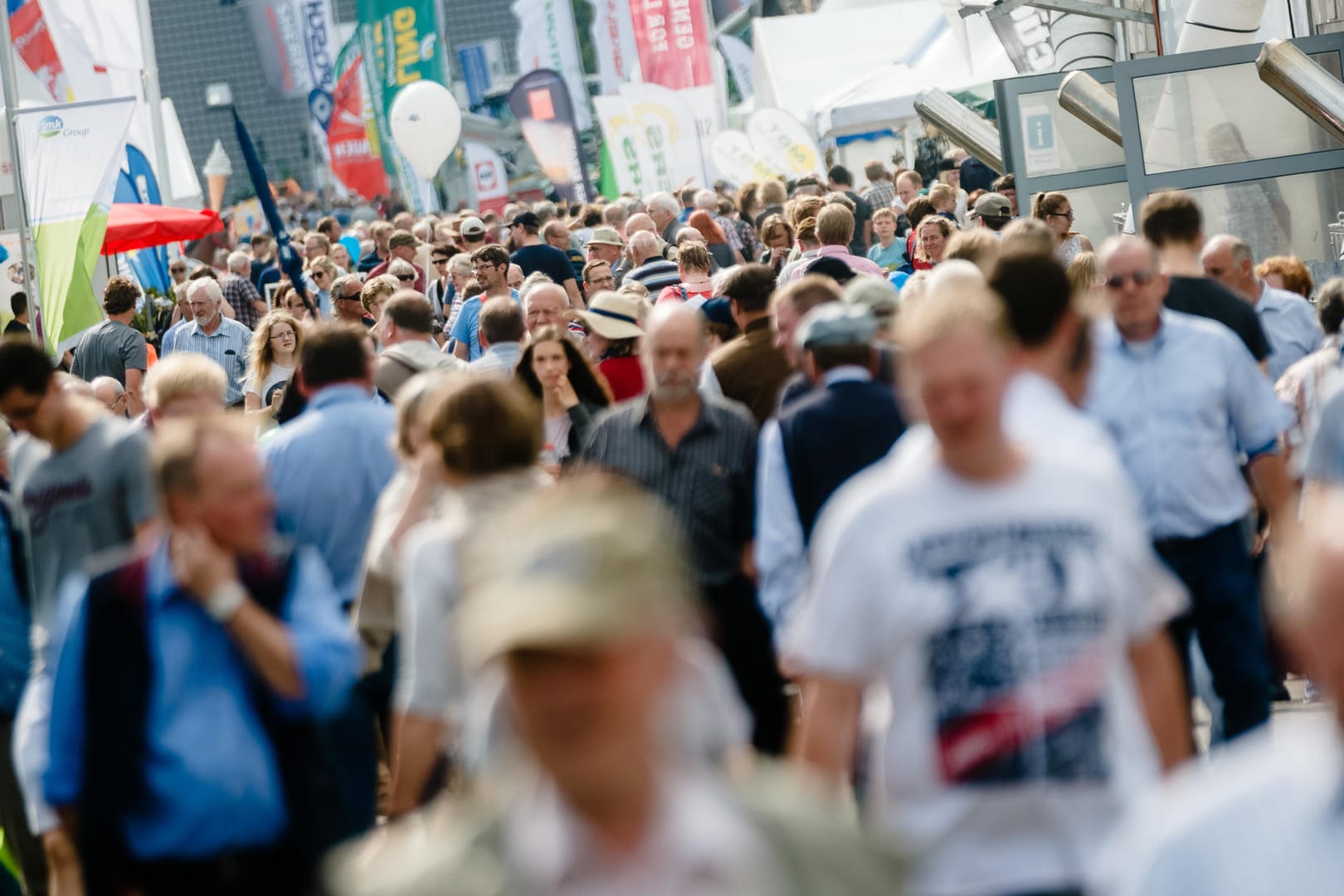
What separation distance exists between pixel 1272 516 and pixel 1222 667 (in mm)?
450

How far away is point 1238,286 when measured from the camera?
25.4ft

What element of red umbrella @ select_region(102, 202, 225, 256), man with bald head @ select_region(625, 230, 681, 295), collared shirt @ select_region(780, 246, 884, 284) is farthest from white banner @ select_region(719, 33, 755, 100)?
collared shirt @ select_region(780, 246, 884, 284)

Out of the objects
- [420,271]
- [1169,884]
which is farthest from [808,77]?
[1169,884]

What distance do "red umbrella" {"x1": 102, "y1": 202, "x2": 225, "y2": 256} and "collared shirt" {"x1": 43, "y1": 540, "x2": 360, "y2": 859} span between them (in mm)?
13910

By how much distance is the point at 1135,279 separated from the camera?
16.8 ft

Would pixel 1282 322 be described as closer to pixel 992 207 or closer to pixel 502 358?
pixel 502 358

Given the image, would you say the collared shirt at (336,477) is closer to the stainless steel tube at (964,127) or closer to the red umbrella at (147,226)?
the red umbrella at (147,226)

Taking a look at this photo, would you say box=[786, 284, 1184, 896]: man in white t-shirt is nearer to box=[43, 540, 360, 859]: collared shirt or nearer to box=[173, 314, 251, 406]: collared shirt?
box=[43, 540, 360, 859]: collared shirt

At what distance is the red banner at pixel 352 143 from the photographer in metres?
31.8

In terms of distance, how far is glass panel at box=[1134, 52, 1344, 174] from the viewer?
37.2ft

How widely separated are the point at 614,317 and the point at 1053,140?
6117 mm

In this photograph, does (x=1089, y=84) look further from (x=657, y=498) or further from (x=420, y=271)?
(x=657, y=498)

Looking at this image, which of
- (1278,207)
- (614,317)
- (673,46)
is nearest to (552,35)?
(673,46)

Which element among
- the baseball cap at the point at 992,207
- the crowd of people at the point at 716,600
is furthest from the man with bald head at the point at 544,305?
the baseball cap at the point at 992,207
